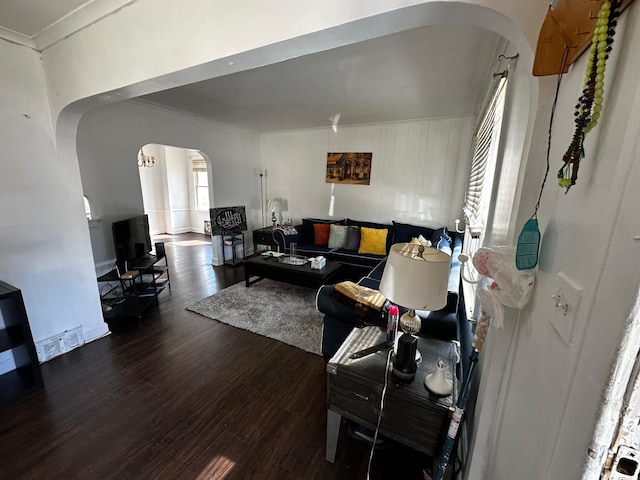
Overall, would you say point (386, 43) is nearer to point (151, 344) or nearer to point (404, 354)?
point (404, 354)

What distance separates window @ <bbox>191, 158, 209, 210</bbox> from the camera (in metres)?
7.05

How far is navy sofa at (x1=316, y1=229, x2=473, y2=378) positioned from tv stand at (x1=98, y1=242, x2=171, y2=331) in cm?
212

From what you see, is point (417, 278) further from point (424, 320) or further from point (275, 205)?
point (275, 205)

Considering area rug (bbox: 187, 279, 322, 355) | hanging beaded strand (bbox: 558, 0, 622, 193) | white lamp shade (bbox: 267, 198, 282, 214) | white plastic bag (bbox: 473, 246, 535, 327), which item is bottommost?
area rug (bbox: 187, 279, 322, 355)

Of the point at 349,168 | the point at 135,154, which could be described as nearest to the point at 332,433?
the point at 135,154

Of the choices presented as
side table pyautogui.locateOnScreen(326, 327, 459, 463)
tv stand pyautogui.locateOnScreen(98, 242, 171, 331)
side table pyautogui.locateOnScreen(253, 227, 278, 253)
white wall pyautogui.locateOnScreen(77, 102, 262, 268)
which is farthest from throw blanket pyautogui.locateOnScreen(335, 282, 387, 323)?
side table pyautogui.locateOnScreen(253, 227, 278, 253)

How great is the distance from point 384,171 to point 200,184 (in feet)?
17.3

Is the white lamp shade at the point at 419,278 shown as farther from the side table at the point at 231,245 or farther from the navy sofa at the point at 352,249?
the side table at the point at 231,245

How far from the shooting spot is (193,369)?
6.84 feet

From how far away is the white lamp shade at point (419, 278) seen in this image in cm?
104

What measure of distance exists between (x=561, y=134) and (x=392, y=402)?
116cm

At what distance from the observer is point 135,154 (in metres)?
3.36

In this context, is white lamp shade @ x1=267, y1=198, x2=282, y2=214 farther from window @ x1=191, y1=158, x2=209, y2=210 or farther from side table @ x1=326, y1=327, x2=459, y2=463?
side table @ x1=326, y1=327, x2=459, y2=463

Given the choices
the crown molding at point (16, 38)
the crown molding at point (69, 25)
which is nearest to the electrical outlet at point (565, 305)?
the crown molding at point (69, 25)
